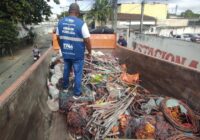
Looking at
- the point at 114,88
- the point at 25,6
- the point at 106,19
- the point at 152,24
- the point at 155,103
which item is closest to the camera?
the point at 155,103

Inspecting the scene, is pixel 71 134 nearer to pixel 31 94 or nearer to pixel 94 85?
pixel 31 94

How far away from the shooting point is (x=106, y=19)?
44094 mm

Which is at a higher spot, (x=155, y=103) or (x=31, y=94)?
(x=31, y=94)

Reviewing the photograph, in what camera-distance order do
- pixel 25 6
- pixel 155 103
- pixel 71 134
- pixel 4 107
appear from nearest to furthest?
pixel 4 107 < pixel 71 134 < pixel 155 103 < pixel 25 6

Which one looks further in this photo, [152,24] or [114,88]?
[152,24]

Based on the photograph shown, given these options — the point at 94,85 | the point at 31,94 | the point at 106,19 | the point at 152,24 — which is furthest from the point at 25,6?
the point at 152,24

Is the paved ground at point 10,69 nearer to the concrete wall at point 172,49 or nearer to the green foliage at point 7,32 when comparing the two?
the green foliage at point 7,32

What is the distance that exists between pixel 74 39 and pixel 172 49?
23.9ft

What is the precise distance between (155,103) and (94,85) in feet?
4.57

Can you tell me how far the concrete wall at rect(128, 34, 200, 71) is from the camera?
919cm

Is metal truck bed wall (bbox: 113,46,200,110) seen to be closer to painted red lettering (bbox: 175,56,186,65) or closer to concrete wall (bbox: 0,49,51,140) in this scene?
concrete wall (bbox: 0,49,51,140)

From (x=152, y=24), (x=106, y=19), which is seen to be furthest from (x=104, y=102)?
(x=152, y=24)

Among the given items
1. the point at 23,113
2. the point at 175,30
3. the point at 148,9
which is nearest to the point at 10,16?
the point at 23,113

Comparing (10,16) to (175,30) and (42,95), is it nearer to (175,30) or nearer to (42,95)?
(42,95)
